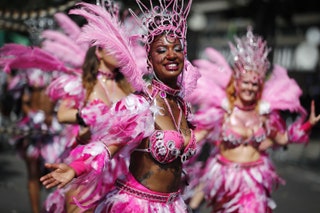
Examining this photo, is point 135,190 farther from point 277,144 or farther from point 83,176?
point 277,144

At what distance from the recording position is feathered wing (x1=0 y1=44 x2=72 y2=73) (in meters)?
4.68

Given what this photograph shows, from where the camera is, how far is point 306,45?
21.1 metres

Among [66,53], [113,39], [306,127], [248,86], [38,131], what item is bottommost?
[38,131]

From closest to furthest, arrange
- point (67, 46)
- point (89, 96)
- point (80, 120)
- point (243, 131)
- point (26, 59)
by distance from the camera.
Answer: point (80, 120), point (89, 96), point (26, 59), point (243, 131), point (67, 46)

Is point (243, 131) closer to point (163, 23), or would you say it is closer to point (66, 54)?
point (66, 54)

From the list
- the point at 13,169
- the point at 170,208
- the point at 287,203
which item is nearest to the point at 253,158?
the point at 170,208

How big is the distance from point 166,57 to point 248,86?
202 cm

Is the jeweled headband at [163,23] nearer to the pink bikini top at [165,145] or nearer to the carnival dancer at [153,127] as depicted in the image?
the carnival dancer at [153,127]

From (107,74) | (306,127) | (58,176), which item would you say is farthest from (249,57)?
(58,176)

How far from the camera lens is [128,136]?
126 inches

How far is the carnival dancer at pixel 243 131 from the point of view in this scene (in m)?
5.10

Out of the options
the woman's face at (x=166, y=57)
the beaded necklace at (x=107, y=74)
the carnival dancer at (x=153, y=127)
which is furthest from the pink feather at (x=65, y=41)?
the woman's face at (x=166, y=57)

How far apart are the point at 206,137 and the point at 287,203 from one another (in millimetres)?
3852

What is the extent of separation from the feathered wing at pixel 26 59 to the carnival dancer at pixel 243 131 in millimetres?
1457
